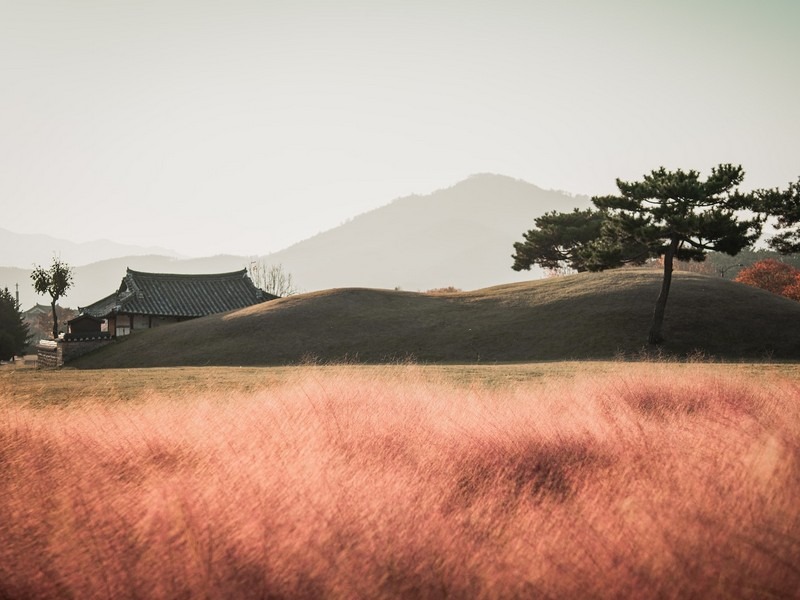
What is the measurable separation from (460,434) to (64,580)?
11.6 feet

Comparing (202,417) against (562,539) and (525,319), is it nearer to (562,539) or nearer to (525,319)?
(562,539)

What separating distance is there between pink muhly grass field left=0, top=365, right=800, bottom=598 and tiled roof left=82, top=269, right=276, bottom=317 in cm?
4755

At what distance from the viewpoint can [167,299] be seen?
54219 millimetres

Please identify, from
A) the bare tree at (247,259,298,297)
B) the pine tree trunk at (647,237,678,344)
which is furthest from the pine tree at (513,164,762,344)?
the bare tree at (247,259,298,297)

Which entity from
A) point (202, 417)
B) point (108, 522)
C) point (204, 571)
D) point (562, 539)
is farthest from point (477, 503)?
point (202, 417)

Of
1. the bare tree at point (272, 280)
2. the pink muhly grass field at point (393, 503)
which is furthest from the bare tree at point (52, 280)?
the pink muhly grass field at point (393, 503)

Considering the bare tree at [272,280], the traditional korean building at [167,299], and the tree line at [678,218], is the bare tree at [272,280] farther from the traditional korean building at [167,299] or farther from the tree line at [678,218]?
the tree line at [678,218]

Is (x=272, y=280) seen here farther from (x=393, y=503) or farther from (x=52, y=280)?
(x=393, y=503)

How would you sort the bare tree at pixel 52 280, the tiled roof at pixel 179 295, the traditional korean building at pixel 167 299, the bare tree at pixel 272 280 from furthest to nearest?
the bare tree at pixel 272 280
the bare tree at pixel 52 280
the tiled roof at pixel 179 295
the traditional korean building at pixel 167 299

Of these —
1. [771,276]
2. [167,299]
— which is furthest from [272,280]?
[771,276]

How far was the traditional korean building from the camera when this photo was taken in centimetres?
5134

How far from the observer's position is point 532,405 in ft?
25.2

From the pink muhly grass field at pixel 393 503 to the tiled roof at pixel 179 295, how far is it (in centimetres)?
4755

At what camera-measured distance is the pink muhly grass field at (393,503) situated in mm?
4027
